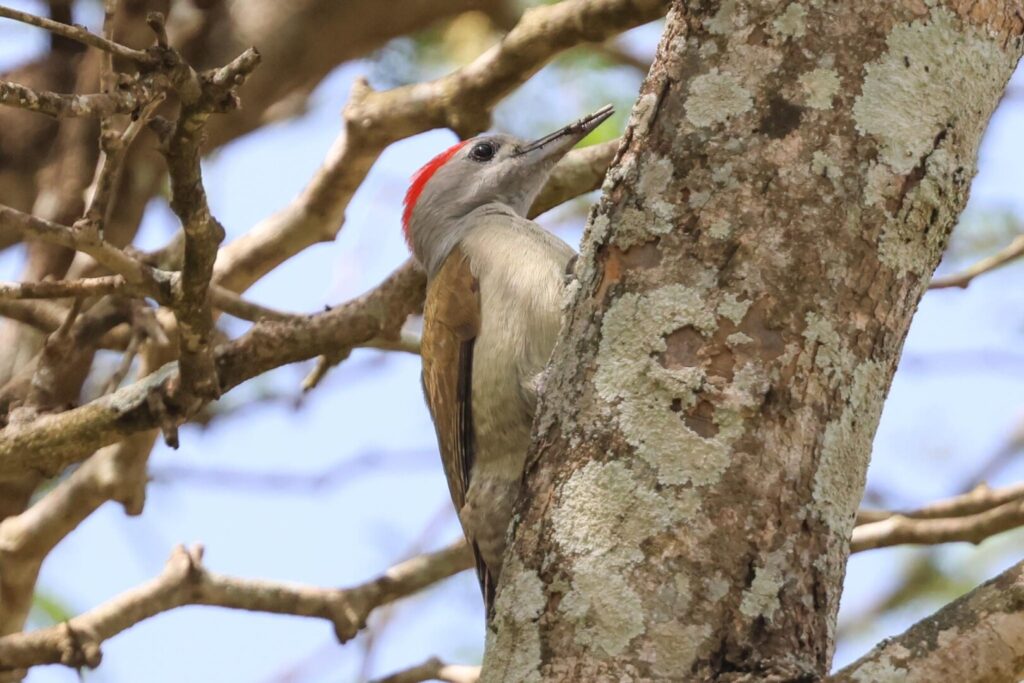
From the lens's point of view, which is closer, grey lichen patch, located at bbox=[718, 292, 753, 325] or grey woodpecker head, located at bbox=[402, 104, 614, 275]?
grey lichen patch, located at bbox=[718, 292, 753, 325]

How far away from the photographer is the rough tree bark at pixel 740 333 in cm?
246

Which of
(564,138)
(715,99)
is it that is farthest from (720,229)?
(564,138)

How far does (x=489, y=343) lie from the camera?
4.52 m

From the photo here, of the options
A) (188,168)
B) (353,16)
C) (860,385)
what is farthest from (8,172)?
(860,385)

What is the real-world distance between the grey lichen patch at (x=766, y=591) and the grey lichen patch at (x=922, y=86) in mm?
895

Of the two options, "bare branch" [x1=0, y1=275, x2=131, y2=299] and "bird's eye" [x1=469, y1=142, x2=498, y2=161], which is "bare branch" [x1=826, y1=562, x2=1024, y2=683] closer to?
"bare branch" [x1=0, y1=275, x2=131, y2=299]

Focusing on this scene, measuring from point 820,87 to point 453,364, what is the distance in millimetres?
2239

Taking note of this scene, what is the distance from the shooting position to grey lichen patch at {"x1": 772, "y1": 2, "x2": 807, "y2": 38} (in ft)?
9.00

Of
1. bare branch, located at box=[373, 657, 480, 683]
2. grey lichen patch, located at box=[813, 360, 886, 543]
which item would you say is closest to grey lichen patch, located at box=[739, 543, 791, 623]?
grey lichen patch, located at box=[813, 360, 886, 543]

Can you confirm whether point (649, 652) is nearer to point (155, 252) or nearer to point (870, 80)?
point (870, 80)

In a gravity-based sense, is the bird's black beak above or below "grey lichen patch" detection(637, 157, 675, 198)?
above

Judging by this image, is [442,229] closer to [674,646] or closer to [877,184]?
[877,184]

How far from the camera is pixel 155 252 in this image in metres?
5.38

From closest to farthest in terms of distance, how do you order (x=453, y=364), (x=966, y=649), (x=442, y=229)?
(x=966, y=649), (x=453, y=364), (x=442, y=229)
